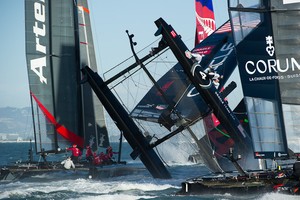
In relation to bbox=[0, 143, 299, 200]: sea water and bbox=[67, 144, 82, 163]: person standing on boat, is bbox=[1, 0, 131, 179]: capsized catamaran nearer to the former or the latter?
bbox=[67, 144, 82, 163]: person standing on boat

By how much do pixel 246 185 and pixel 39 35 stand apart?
13.5 meters

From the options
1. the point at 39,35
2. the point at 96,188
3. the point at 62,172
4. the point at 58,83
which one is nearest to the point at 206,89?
the point at 96,188

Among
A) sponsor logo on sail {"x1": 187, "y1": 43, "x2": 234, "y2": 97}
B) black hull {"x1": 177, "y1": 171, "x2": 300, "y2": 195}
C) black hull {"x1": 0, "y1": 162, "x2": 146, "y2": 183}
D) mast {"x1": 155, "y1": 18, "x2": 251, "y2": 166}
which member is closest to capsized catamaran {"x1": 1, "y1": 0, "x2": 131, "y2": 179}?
black hull {"x1": 0, "y1": 162, "x2": 146, "y2": 183}

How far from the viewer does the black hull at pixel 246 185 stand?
718 inches

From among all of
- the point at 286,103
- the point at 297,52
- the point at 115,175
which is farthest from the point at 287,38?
the point at 115,175

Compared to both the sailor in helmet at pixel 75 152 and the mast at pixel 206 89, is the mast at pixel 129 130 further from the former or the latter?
the sailor in helmet at pixel 75 152

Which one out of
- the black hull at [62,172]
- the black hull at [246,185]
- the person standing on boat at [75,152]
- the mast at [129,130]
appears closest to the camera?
the black hull at [246,185]

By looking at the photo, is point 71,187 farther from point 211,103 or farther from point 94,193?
point 211,103

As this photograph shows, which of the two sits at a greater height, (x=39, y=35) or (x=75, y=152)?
(x=39, y=35)

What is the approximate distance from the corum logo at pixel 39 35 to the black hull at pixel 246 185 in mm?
11315

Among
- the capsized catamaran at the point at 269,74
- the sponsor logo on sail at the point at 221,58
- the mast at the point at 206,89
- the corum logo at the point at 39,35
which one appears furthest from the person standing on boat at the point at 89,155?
the capsized catamaran at the point at 269,74

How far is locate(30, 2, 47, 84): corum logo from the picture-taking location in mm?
29078

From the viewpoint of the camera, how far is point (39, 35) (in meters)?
29.3

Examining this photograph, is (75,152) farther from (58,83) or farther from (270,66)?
(270,66)
